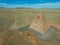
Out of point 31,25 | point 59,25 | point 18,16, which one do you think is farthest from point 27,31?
point 59,25

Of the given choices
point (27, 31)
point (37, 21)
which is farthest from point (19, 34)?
point (37, 21)

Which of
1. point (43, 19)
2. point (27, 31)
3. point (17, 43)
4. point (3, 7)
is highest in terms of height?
point (3, 7)

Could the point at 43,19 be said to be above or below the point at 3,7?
below

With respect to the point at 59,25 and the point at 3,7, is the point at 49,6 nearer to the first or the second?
the point at 59,25

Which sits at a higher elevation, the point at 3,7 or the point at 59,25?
the point at 3,7

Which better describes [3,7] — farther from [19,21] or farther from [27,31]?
[27,31]
